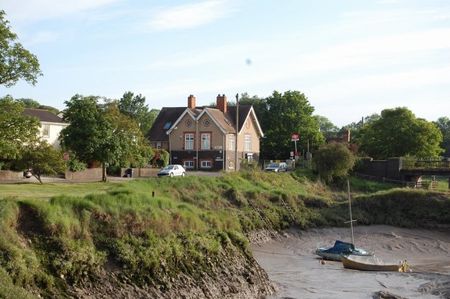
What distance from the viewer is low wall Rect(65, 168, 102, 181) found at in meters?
59.2

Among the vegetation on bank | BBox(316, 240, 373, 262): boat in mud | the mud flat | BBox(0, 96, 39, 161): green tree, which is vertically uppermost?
BBox(0, 96, 39, 161): green tree

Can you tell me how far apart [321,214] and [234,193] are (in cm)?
878

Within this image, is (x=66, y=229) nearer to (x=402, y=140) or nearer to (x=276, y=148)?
(x=402, y=140)

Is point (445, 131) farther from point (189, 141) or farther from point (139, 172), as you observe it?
point (139, 172)

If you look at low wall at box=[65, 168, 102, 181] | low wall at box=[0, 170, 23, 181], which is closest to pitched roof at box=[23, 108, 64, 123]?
low wall at box=[65, 168, 102, 181]

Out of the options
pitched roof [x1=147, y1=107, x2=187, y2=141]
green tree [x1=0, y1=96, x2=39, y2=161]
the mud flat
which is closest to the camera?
the mud flat

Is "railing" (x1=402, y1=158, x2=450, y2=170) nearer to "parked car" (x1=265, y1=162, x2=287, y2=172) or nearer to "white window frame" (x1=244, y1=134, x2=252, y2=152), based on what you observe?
"parked car" (x1=265, y1=162, x2=287, y2=172)

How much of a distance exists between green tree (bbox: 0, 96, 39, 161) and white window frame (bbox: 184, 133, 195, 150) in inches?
2054

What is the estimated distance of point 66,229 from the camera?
2348 cm

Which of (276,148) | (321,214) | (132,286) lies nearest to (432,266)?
(321,214)

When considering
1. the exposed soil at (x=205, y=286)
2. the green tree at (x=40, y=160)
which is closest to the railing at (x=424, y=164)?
the green tree at (x=40, y=160)

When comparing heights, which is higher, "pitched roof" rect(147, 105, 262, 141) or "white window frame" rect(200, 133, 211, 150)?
"pitched roof" rect(147, 105, 262, 141)

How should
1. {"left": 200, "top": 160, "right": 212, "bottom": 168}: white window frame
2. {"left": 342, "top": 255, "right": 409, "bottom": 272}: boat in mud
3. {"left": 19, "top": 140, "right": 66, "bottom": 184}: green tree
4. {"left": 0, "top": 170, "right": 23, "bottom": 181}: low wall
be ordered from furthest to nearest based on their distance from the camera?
{"left": 200, "top": 160, "right": 212, "bottom": 168}: white window frame
{"left": 0, "top": 170, "right": 23, "bottom": 181}: low wall
{"left": 19, "top": 140, "right": 66, "bottom": 184}: green tree
{"left": 342, "top": 255, "right": 409, "bottom": 272}: boat in mud

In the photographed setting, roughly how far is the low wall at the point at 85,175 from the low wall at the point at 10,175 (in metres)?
4.39
